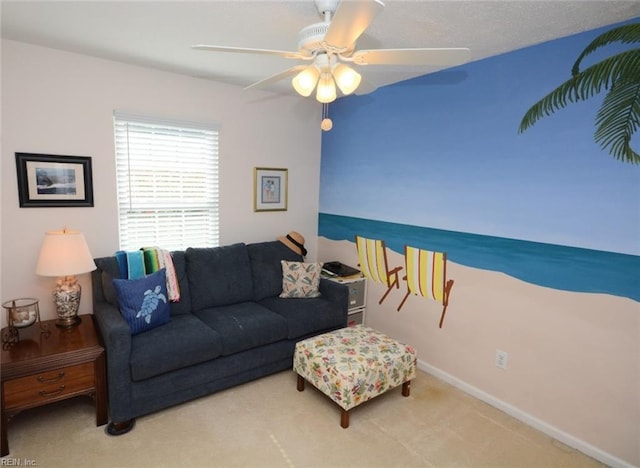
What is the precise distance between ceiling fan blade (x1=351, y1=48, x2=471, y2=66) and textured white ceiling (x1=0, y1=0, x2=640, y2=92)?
0.35 meters

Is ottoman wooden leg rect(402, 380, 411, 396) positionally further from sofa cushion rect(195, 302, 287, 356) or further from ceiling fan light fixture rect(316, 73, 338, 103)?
ceiling fan light fixture rect(316, 73, 338, 103)

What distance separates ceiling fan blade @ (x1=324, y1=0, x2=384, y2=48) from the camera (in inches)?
47.1

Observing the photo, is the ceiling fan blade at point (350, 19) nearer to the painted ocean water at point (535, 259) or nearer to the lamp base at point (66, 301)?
the painted ocean water at point (535, 259)

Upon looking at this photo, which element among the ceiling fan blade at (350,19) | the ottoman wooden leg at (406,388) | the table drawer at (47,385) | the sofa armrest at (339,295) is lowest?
the ottoman wooden leg at (406,388)

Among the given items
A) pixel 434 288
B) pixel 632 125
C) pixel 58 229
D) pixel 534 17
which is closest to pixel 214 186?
pixel 58 229

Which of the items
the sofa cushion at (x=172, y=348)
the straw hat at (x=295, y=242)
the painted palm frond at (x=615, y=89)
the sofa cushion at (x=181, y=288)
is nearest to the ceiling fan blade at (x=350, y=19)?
the painted palm frond at (x=615, y=89)

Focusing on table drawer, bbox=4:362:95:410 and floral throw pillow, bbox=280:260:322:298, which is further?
floral throw pillow, bbox=280:260:322:298

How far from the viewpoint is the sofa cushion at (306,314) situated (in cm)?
307

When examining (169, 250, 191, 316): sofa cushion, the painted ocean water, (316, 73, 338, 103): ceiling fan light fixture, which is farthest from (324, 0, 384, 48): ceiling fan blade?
(169, 250, 191, 316): sofa cushion

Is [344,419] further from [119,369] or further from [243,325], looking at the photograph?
[119,369]

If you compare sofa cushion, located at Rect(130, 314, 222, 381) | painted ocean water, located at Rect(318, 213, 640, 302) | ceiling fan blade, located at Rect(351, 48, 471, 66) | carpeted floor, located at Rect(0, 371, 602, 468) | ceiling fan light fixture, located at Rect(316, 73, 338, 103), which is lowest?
carpeted floor, located at Rect(0, 371, 602, 468)

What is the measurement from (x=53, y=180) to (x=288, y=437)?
248cm

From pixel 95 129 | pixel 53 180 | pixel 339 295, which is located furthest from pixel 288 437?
pixel 95 129

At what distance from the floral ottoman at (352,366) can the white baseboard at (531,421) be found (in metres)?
0.49
